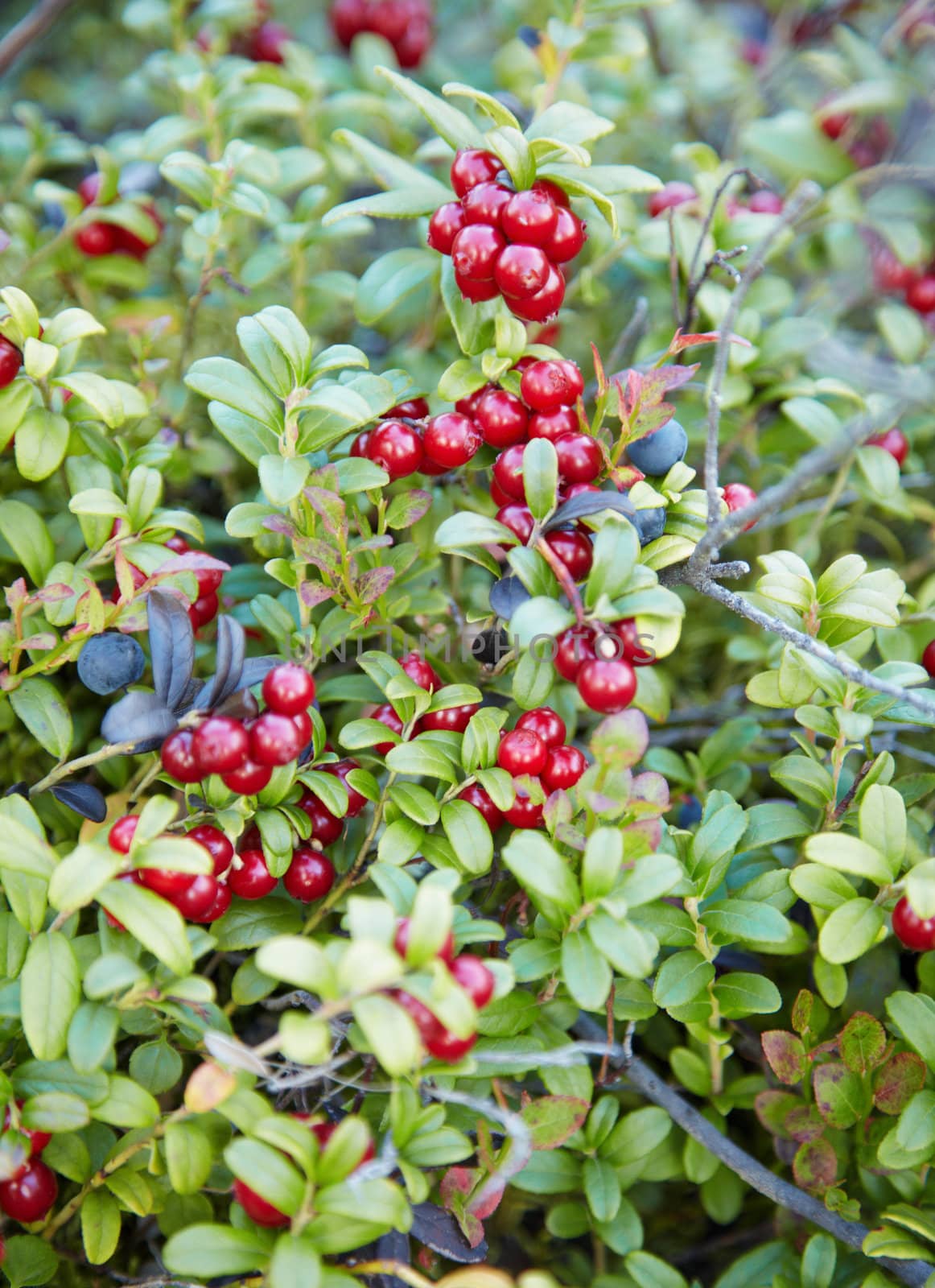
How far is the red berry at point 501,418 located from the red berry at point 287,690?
507 millimetres

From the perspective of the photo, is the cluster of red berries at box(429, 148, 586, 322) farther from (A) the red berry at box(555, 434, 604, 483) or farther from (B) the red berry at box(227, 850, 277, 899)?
(B) the red berry at box(227, 850, 277, 899)

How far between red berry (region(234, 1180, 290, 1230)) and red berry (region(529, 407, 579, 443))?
3.59ft

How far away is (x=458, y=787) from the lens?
4.79 feet

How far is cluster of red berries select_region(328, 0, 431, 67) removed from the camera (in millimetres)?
3031

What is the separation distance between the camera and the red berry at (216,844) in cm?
135

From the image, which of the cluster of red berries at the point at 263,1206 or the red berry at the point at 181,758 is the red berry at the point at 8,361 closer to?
the red berry at the point at 181,758

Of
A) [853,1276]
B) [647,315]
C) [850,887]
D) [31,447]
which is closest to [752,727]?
[850,887]

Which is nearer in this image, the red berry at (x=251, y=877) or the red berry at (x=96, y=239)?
the red berry at (x=251, y=877)

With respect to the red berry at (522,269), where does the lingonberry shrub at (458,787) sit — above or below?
below

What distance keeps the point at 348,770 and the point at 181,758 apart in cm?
27

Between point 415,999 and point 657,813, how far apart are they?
1.33ft

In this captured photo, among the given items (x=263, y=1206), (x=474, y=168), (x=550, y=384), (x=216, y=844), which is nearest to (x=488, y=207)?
(x=474, y=168)

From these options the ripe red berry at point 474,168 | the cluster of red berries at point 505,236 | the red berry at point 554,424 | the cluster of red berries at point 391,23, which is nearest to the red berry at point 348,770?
the red berry at point 554,424

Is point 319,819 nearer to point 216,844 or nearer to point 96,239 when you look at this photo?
point 216,844
